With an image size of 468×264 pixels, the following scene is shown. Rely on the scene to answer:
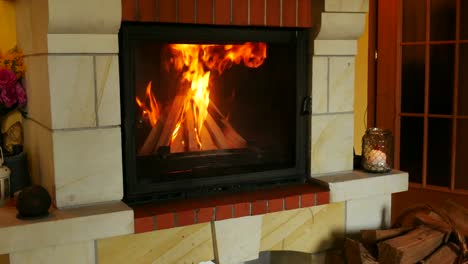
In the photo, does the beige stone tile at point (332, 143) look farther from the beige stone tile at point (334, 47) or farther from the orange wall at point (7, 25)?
the orange wall at point (7, 25)

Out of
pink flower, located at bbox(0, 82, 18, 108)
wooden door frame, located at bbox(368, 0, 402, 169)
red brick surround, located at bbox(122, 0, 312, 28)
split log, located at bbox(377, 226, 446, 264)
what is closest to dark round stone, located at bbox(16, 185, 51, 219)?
pink flower, located at bbox(0, 82, 18, 108)

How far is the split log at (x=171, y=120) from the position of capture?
1.93m

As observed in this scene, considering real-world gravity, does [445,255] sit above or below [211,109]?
below

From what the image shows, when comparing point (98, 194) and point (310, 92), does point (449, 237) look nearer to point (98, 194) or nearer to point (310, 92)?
point (310, 92)

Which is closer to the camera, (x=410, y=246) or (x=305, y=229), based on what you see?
(x=410, y=246)

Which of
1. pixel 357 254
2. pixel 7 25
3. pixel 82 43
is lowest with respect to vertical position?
pixel 357 254

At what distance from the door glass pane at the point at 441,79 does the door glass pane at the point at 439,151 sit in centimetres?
8

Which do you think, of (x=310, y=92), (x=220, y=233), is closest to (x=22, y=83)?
(x=220, y=233)

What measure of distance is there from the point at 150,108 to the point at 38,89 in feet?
1.27

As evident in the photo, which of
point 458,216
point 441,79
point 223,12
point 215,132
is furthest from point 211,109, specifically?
point 441,79

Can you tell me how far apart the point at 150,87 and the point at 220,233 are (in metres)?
0.57

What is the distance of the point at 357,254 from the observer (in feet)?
6.57

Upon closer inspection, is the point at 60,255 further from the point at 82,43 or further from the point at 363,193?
the point at 363,193

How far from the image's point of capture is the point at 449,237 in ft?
6.71
